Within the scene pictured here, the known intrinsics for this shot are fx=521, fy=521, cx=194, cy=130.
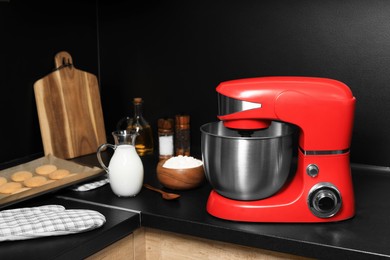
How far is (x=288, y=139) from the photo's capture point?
1.31m

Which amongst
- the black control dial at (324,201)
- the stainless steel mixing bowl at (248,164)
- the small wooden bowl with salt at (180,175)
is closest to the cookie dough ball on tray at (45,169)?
the small wooden bowl with salt at (180,175)

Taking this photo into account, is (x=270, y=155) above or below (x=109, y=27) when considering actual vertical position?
below

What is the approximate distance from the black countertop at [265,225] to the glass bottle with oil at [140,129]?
15.8 inches

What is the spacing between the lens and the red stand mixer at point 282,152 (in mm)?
1254

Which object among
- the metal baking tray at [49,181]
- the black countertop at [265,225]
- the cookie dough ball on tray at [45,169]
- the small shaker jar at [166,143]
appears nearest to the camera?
the black countertop at [265,225]

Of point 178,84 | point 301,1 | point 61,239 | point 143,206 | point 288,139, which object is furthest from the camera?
point 178,84

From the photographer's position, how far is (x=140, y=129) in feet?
6.40

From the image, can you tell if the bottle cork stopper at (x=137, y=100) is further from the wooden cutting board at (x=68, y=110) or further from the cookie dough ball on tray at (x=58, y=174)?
the cookie dough ball on tray at (x=58, y=174)

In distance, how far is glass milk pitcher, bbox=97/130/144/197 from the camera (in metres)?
1.48

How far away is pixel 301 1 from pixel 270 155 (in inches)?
27.1

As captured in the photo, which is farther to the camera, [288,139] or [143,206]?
[143,206]

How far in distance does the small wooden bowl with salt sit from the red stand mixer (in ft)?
0.64

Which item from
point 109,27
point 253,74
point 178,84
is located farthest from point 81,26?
point 253,74

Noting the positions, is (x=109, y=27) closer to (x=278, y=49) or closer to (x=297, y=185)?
(x=278, y=49)
